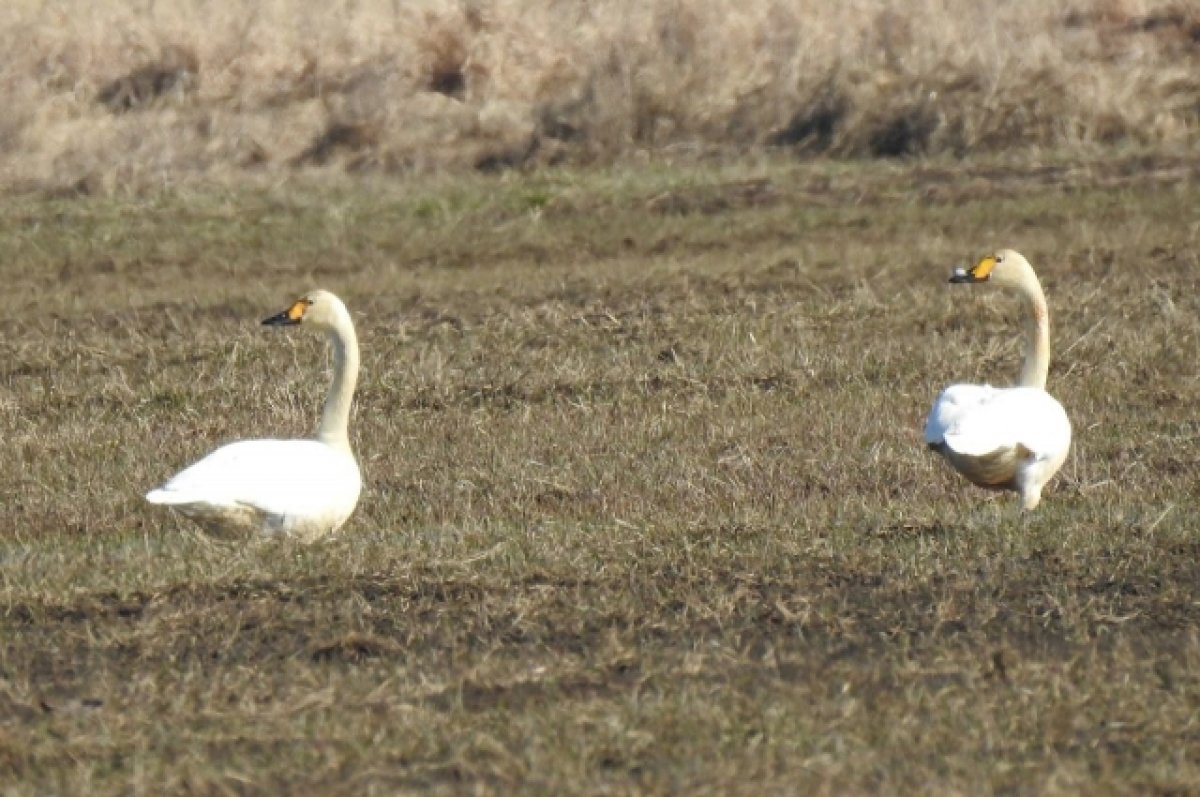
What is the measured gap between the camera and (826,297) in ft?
46.0

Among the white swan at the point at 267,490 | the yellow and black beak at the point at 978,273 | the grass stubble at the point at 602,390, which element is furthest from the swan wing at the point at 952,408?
the white swan at the point at 267,490

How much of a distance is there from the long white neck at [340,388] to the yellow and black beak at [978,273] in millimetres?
2576

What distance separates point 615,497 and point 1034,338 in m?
2.01

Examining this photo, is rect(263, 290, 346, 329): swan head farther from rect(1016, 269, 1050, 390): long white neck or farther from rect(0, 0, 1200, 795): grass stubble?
rect(1016, 269, 1050, 390): long white neck

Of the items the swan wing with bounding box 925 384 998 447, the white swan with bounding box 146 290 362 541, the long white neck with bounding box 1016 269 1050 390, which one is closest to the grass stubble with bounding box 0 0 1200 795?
the white swan with bounding box 146 290 362 541

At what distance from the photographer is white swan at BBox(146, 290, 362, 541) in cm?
787

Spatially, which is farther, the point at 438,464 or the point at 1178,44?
the point at 1178,44

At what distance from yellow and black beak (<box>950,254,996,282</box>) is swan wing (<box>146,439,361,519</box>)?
298 cm

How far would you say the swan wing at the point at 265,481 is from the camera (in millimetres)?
7844

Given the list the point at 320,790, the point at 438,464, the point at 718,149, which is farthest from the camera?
the point at 718,149

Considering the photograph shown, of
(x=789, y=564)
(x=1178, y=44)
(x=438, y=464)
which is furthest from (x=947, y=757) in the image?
(x=1178, y=44)

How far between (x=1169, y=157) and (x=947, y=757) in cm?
1371

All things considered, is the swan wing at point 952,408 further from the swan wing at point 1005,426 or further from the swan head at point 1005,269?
the swan head at point 1005,269

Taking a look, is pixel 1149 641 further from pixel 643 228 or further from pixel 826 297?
pixel 643 228
